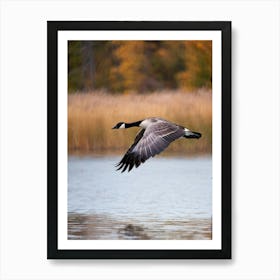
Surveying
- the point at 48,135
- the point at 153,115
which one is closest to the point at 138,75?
the point at 153,115

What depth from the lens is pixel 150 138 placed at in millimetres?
3867

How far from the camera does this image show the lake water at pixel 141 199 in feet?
12.6

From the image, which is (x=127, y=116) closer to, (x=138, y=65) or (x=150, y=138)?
(x=150, y=138)

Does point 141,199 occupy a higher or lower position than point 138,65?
lower

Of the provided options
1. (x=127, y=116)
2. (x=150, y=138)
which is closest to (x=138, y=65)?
(x=127, y=116)

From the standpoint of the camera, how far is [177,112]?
3.92 meters

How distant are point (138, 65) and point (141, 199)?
866 millimetres

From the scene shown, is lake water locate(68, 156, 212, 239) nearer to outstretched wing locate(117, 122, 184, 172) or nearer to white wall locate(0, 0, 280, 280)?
outstretched wing locate(117, 122, 184, 172)

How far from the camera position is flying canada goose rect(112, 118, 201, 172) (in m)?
3.85

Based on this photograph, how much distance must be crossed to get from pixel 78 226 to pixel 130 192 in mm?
392
